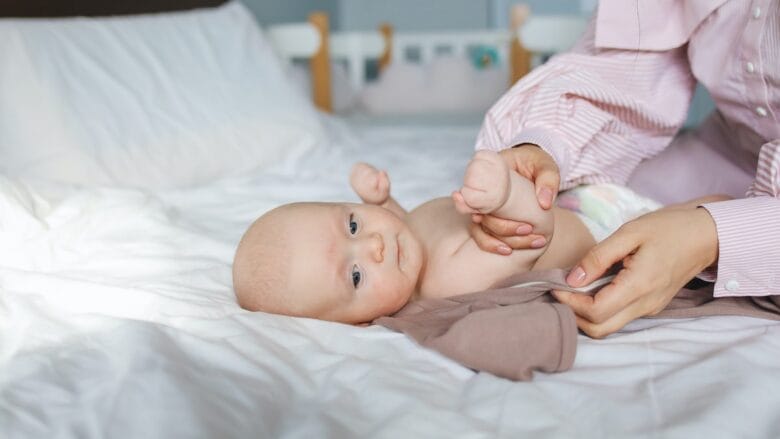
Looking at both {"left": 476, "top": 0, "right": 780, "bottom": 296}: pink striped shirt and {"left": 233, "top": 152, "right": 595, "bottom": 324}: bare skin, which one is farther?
{"left": 476, "top": 0, "right": 780, "bottom": 296}: pink striped shirt

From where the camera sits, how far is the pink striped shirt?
0.88 m

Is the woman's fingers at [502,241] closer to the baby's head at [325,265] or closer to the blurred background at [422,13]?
the baby's head at [325,265]

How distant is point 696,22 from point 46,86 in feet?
3.39

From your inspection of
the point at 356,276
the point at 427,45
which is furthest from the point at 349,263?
the point at 427,45

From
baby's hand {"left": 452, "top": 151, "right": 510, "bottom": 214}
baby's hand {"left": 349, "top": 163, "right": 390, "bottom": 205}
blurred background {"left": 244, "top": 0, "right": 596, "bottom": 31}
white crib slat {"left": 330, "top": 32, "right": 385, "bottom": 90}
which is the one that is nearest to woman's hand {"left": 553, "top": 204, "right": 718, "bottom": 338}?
baby's hand {"left": 452, "top": 151, "right": 510, "bottom": 214}

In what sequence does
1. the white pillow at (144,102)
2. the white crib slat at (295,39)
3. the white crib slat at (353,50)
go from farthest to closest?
the white crib slat at (353,50), the white crib slat at (295,39), the white pillow at (144,102)

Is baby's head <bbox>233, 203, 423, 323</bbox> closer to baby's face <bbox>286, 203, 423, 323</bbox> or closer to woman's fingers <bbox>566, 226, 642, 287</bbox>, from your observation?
baby's face <bbox>286, 203, 423, 323</bbox>

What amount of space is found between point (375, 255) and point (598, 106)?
1.44ft

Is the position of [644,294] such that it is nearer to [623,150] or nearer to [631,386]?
[631,386]

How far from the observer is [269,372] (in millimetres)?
582

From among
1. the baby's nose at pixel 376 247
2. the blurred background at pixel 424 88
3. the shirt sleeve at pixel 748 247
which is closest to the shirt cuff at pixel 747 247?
the shirt sleeve at pixel 748 247

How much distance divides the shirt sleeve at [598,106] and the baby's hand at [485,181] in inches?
11.9

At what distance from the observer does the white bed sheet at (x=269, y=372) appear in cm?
51

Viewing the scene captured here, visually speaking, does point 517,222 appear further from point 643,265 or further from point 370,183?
point 370,183
